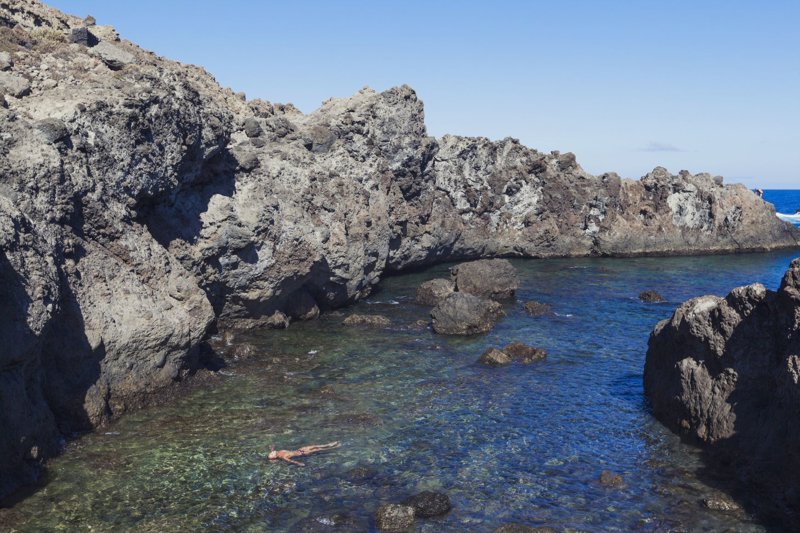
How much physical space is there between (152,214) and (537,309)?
25.9 meters

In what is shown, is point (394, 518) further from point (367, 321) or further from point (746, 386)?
point (367, 321)

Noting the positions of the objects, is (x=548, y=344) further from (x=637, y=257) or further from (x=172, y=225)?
(x=637, y=257)

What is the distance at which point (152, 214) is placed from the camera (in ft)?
106

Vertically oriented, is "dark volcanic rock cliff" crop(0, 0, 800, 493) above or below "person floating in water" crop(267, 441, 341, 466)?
above

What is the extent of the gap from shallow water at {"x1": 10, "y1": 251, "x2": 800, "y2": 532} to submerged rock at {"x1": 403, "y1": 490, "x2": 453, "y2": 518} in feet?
1.26

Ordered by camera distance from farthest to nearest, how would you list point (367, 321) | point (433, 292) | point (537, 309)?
point (433, 292)
point (537, 309)
point (367, 321)

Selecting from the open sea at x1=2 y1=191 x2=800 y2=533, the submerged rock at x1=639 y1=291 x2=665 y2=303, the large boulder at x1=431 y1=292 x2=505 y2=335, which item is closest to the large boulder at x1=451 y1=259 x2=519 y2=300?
the large boulder at x1=431 y1=292 x2=505 y2=335

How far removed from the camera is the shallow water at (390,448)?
18.7 meters

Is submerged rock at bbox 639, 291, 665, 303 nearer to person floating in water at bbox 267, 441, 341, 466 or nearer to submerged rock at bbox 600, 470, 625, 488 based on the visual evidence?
submerged rock at bbox 600, 470, 625, 488

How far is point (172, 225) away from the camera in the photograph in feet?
109

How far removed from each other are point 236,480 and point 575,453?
11.5 meters

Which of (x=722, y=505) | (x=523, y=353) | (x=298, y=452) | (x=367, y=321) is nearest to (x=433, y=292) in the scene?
(x=367, y=321)

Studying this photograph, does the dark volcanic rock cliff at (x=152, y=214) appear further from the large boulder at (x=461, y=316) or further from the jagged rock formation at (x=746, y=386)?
the jagged rock formation at (x=746, y=386)

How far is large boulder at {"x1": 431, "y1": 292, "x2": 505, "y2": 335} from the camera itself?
39469 mm
